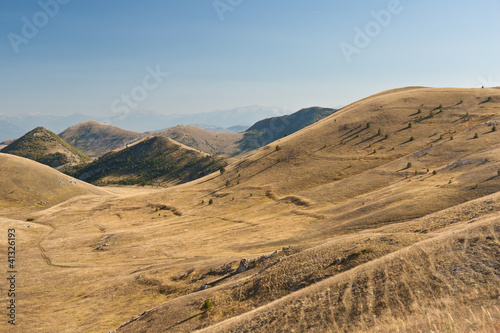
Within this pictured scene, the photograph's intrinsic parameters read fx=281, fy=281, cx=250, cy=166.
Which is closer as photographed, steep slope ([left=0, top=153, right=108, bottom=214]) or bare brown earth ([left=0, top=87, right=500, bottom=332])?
bare brown earth ([left=0, top=87, right=500, bottom=332])

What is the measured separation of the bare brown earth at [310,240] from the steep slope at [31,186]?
5.62 metres

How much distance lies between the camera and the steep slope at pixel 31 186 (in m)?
105

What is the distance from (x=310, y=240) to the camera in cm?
4044

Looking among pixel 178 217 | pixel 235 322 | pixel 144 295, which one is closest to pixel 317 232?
pixel 144 295

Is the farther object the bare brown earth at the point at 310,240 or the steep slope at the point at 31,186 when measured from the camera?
the steep slope at the point at 31,186

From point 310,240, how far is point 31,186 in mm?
122664

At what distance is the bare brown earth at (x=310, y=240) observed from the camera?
13828mm

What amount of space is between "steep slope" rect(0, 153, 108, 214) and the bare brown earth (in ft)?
18.4

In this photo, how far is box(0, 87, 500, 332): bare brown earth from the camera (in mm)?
13828

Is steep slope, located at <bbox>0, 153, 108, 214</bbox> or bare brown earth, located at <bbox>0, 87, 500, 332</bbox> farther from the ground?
steep slope, located at <bbox>0, 153, 108, 214</bbox>

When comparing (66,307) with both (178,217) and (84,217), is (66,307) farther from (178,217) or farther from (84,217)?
(84,217)

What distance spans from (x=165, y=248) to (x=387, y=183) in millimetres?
47532

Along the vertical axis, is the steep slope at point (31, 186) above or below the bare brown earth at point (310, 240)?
above

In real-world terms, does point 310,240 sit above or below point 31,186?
below
